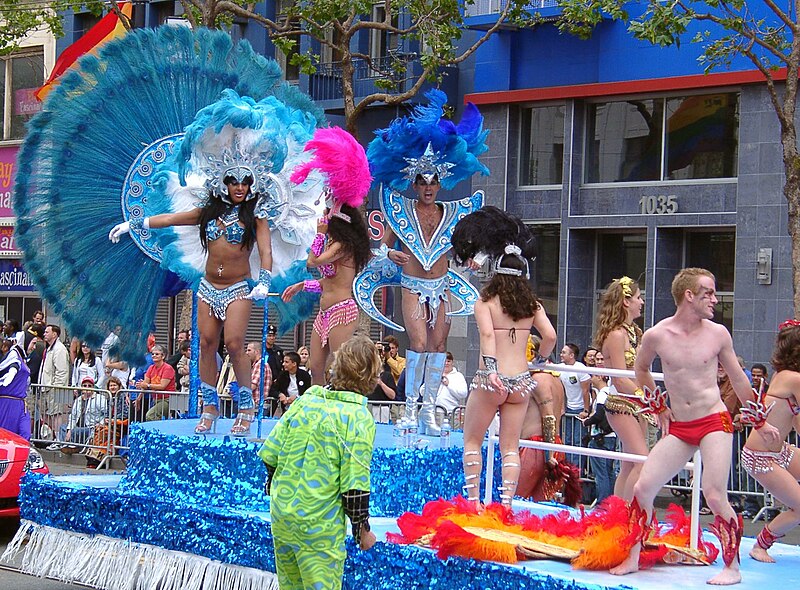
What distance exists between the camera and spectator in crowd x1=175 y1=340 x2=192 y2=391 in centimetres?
1714

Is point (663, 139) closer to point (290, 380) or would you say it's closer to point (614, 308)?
point (290, 380)

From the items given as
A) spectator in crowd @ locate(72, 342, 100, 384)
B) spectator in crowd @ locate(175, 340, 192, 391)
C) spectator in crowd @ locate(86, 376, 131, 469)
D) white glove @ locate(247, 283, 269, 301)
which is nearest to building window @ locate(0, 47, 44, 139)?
spectator in crowd @ locate(72, 342, 100, 384)

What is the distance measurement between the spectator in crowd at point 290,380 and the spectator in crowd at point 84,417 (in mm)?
2221

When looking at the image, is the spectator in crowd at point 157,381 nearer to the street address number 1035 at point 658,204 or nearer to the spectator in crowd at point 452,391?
the spectator in crowd at point 452,391

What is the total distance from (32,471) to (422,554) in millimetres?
4305

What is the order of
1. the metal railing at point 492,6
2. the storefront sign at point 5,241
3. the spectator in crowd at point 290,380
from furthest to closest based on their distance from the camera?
1. the storefront sign at point 5,241
2. the metal railing at point 492,6
3. the spectator in crowd at point 290,380


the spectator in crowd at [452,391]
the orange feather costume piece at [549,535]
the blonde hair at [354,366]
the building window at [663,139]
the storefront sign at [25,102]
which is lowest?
the orange feather costume piece at [549,535]

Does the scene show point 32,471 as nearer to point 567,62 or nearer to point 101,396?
point 101,396

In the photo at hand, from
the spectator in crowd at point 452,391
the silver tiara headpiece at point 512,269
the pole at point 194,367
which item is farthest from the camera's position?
the spectator in crowd at point 452,391

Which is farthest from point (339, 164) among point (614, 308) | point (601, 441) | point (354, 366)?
point (601, 441)

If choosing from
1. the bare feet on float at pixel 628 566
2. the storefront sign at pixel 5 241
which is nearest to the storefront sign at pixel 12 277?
the storefront sign at pixel 5 241

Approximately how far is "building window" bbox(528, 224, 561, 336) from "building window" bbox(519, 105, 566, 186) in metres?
0.78

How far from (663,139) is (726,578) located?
43.8 ft

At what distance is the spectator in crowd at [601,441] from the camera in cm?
1272
